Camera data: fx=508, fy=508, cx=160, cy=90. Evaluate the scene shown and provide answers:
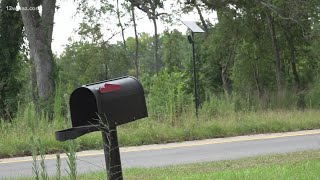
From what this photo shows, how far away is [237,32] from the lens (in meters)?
27.8

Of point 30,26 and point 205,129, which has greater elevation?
point 30,26

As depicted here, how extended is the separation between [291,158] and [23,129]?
806 cm

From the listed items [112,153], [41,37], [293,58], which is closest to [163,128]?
[41,37]

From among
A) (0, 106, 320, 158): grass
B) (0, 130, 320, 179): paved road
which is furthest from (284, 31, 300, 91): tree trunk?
(0, 130, 320, 179): paved road

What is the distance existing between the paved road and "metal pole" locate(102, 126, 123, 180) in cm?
521

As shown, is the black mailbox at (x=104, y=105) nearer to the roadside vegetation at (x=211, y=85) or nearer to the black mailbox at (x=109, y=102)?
the black mailbox at (x=109, y=102)

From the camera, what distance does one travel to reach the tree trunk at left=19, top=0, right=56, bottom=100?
873 inches

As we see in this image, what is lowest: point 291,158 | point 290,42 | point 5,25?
point 291,158

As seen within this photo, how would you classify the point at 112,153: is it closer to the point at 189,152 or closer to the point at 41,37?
the point at 189,152

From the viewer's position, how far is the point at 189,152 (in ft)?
37.5

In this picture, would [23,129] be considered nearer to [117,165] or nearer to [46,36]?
[46,36]

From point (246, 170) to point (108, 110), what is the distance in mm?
3713

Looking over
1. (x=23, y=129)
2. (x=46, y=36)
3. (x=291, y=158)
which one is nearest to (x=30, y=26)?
(x=46, y=36)

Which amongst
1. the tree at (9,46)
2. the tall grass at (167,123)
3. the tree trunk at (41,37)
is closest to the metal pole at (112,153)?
the tall grass at (167,123)
